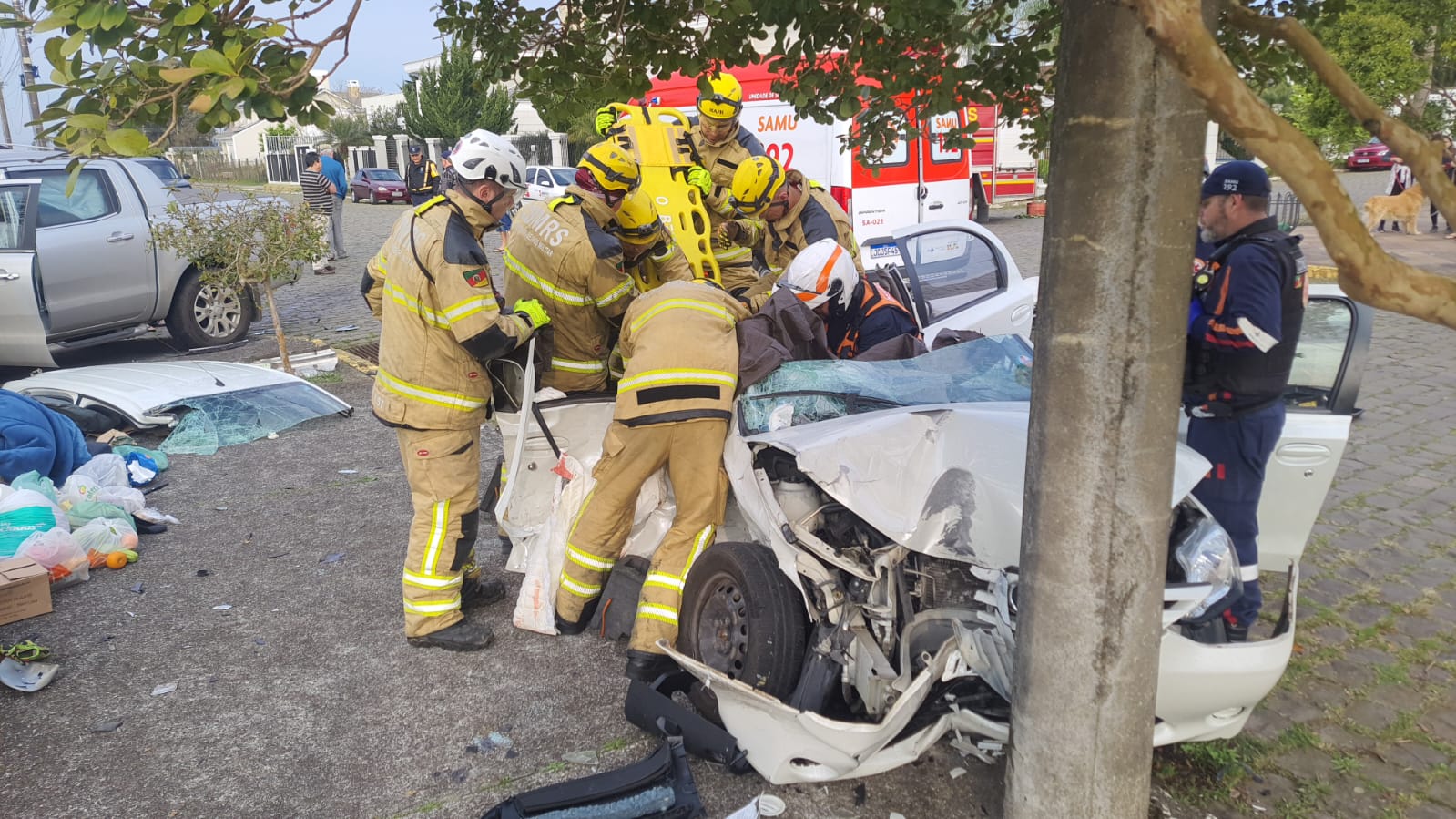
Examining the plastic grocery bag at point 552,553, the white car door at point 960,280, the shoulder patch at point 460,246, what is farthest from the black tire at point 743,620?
the white car door at point 960,280

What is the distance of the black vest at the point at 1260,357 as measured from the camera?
11.7 ft

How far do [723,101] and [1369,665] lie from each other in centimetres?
443

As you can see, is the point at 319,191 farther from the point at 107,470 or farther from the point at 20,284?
the point at 107,470

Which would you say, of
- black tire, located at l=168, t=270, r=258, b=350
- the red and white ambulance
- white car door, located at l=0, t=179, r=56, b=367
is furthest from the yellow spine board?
the red and white ambulance

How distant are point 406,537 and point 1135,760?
12.8 feet

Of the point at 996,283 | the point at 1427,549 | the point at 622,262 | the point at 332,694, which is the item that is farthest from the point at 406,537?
the point at 1427,549

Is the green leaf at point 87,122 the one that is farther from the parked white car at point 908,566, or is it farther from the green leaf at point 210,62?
the parked white car at point 908,566

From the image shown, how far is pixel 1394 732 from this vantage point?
3.51 metres

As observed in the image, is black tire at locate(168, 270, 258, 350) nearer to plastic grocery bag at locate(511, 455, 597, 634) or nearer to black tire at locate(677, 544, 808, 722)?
plastic grocery bag at locate(511, 455, 597, 634)

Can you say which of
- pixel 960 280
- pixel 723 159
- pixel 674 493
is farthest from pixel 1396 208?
pixel 674 493

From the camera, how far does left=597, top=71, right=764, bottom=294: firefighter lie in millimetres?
5883

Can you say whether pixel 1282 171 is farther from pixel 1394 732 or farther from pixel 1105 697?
pixel 1394 732

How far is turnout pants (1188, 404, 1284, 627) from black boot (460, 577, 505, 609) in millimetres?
3046

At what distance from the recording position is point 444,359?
4.16m
